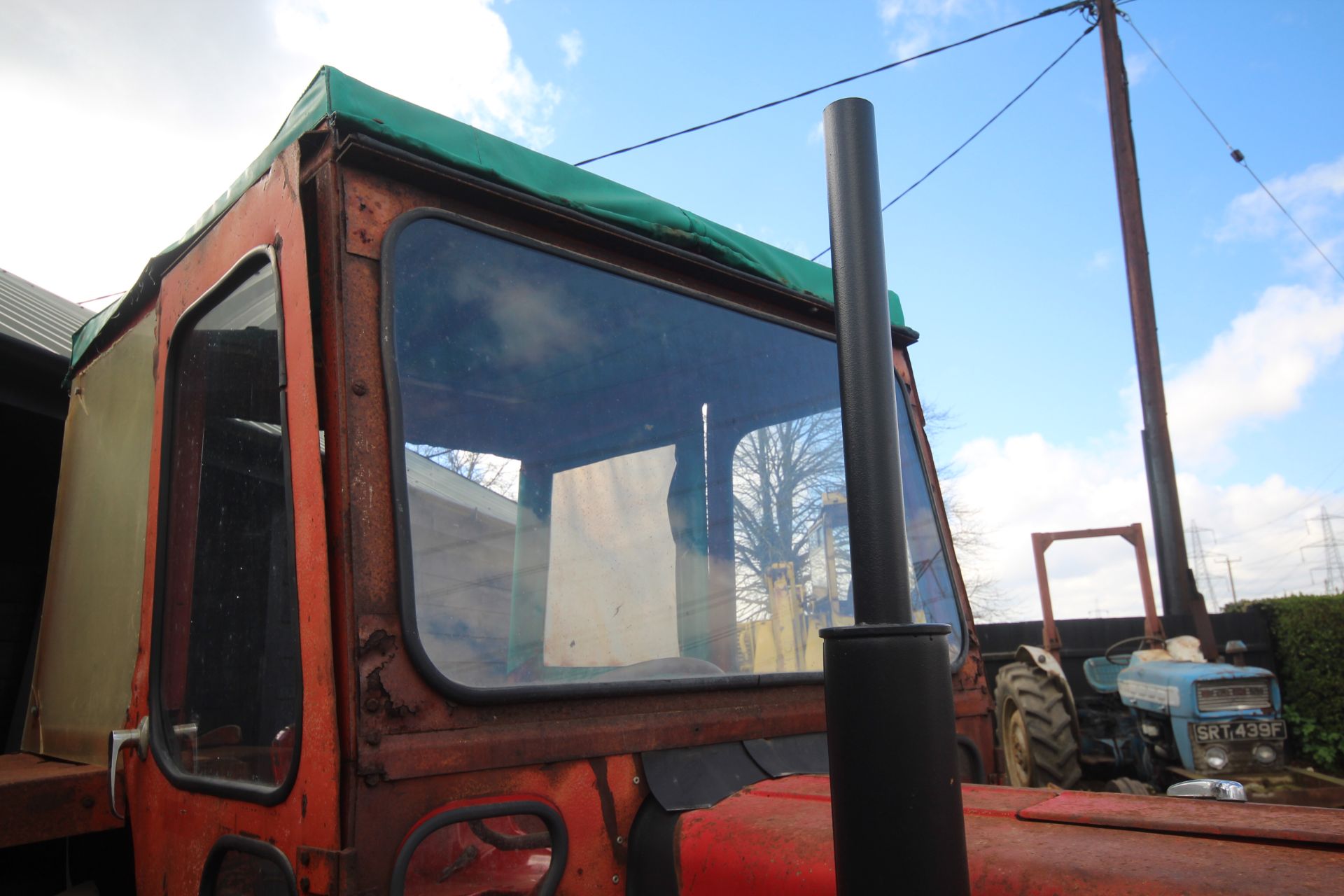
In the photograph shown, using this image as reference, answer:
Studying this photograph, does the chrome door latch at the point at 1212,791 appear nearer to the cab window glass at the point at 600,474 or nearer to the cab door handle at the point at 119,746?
the cab window glass at the point at 600,474

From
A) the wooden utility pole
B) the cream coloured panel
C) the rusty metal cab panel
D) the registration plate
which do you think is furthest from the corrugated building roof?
the wooden utility pole

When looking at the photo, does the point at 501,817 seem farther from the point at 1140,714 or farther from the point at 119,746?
the point at 1140,714

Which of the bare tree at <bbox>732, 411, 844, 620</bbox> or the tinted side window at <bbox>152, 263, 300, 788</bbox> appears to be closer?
the tinted side window at <bbox>152, 263, 300, 788</bbox>

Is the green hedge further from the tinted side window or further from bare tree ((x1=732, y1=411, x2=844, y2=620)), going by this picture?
the tinted side window

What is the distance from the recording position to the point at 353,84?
4.70ft

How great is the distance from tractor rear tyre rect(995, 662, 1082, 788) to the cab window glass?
4.87 metres

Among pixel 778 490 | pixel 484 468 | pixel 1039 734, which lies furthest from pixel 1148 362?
pixel 484 468

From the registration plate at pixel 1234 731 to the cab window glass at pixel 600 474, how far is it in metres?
6.43

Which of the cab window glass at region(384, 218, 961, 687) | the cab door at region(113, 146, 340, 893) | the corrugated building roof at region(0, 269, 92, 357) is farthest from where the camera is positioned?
the corrugated building roof at region(0, 269, 92, 357)

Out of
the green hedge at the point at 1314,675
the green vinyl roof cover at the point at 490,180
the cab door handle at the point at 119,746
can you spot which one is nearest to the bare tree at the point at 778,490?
the green vinyl roof cover at the point at 490,180

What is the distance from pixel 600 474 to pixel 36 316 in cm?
337

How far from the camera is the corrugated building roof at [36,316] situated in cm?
299

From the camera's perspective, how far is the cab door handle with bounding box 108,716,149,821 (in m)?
1.67

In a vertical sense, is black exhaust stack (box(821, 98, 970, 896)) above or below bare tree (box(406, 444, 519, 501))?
below
